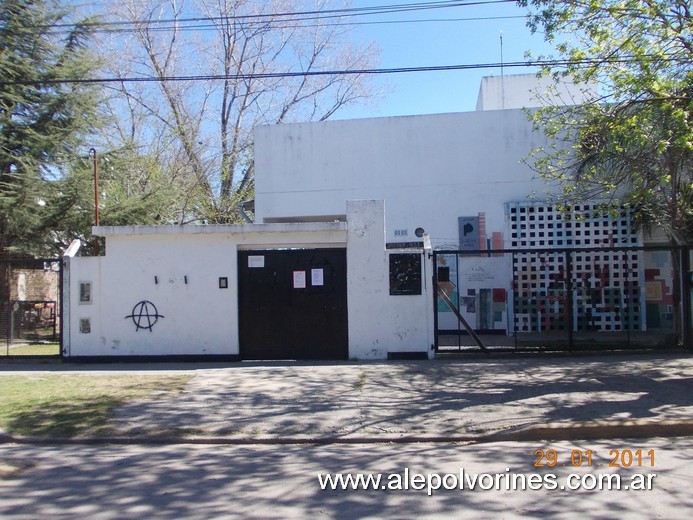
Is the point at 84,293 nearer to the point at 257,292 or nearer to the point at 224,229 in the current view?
the point at 224,229

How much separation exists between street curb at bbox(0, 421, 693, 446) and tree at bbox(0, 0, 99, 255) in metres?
11.5

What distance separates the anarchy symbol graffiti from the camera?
37.4 ft

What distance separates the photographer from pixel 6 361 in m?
11.7

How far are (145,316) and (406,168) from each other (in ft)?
30.2

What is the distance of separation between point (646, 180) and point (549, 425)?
7531 millimetres

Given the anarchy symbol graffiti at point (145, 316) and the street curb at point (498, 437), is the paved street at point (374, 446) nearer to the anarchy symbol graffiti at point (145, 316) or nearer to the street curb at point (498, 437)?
the street curb at point (498, 437)

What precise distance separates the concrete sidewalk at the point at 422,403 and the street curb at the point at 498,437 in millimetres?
12

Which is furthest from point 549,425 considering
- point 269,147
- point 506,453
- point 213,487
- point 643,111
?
point 269,147

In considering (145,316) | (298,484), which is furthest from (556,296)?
(298,484)

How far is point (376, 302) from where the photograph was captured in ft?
36.6

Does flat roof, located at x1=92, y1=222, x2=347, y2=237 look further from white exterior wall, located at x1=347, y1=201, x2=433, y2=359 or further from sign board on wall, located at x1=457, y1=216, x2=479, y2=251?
sign board on wall, located at x1=457, y1=216, x2=479, y2=251

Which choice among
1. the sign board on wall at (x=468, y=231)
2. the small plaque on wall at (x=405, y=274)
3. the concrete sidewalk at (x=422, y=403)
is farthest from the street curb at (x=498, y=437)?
the sign board on wall at (x=468, y=231)

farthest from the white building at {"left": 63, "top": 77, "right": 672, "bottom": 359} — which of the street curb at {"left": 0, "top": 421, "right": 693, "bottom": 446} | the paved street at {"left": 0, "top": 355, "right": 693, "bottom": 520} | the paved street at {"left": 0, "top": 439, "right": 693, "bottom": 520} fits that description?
the paved street at {"left": 0, "top": 439, "right": 693, "bottom": 520}

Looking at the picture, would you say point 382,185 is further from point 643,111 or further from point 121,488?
point 121,488
